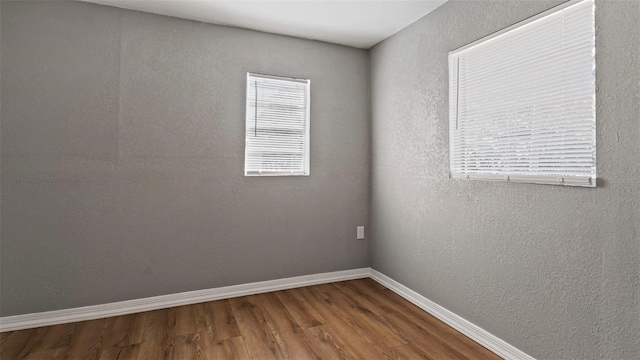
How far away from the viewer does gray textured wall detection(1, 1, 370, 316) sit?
2436 millimetres

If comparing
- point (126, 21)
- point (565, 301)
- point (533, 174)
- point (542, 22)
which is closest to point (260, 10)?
point (126, 21)

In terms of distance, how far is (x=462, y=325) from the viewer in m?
2.36

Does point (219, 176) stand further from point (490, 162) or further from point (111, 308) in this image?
point (490, 162)

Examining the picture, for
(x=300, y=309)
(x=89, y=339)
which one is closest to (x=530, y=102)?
(x=300, y=309)

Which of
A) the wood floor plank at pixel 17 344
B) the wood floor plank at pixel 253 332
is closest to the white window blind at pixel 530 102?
the wood floor plank at pixel 253 332

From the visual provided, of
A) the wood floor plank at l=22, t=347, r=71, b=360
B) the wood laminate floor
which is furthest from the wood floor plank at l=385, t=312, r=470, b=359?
the wood floor plank at l=22, t=347, r=71, b=360

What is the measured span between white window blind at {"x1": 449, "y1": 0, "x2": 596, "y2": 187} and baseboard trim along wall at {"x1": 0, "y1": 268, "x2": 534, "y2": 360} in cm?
107

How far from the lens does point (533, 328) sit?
1917mm

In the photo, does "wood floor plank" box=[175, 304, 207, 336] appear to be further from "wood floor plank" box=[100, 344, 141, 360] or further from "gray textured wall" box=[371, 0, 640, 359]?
"gray textured wall" box=[371, 0, 640, 359]

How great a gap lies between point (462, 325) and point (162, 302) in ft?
7.81

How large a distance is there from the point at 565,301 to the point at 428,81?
70.6 inches

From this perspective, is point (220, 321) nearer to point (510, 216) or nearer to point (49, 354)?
point (49, 354)

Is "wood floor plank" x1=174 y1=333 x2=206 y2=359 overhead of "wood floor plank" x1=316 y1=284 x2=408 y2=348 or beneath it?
beneath

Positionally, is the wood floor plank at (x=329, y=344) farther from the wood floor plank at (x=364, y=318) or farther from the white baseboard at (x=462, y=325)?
the white baseboard at (x=462, y=325)
